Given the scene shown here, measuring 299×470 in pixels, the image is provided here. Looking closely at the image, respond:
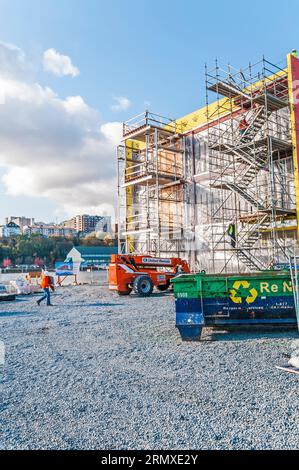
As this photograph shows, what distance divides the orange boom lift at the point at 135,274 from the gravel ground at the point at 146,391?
7363 mm

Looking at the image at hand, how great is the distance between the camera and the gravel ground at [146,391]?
141 inches

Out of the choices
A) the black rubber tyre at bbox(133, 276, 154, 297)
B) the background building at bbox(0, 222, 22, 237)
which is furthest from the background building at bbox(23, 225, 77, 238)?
the black rubber tyre at bbox(133, 276, 154, 297)

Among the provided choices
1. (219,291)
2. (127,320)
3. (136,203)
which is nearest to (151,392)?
(219,291)

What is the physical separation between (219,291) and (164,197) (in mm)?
18004

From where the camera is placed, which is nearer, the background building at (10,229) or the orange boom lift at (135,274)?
the orange boom lift at (135,274)

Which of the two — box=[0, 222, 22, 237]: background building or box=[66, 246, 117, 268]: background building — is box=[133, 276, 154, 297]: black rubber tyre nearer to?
box=[66, 246, 117, 268]: background building

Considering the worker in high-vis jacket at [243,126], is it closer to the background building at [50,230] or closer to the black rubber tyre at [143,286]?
the black rubber tyre at [143,286]

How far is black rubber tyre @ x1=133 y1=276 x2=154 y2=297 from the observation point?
15.9 metres

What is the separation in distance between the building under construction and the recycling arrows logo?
29.4ft

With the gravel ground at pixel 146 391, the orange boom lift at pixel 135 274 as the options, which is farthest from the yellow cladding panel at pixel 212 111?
the gravel ground at pixel 146 391

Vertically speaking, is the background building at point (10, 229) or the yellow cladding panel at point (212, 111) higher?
the background building at point (10, 229)

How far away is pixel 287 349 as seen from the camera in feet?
21.3

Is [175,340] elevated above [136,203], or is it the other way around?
[136,203]
